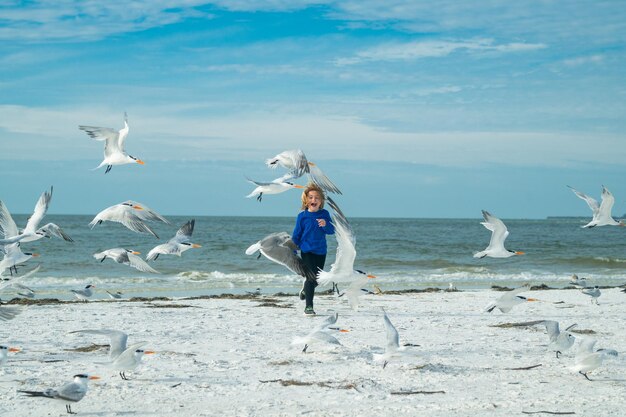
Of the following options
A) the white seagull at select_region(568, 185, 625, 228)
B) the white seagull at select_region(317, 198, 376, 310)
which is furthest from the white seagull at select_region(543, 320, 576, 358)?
the white seagull at select_region(568, 185, 625, 228)

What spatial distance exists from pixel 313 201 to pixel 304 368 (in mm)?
3119

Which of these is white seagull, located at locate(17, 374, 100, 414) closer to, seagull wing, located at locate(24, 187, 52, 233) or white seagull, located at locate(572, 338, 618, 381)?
white seagull, located at locate(572, 338, 618, 381)

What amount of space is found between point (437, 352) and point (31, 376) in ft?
11.8

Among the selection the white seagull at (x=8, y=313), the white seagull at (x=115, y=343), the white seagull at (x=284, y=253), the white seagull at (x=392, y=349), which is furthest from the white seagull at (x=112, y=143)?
the white seagull at (x=392, y=349)

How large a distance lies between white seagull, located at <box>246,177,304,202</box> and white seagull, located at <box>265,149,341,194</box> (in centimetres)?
10

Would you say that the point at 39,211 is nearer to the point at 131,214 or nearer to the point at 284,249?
the point at 131,214

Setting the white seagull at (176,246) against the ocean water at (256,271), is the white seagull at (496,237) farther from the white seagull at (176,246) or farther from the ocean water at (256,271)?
the ocean water at (256,271)

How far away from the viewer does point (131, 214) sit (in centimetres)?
932

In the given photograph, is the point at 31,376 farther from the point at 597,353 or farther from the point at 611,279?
the point at 611,279

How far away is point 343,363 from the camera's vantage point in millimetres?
6312

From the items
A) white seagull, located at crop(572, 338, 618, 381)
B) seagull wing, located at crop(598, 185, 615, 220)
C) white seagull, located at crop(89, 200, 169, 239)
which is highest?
seagull wing, located at crop(598, 185, 615, 220)

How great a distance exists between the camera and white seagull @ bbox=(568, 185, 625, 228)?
40.0ft

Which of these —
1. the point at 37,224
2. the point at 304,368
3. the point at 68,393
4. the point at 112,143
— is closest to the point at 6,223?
the point at 37,224

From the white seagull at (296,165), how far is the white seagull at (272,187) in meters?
0.10
